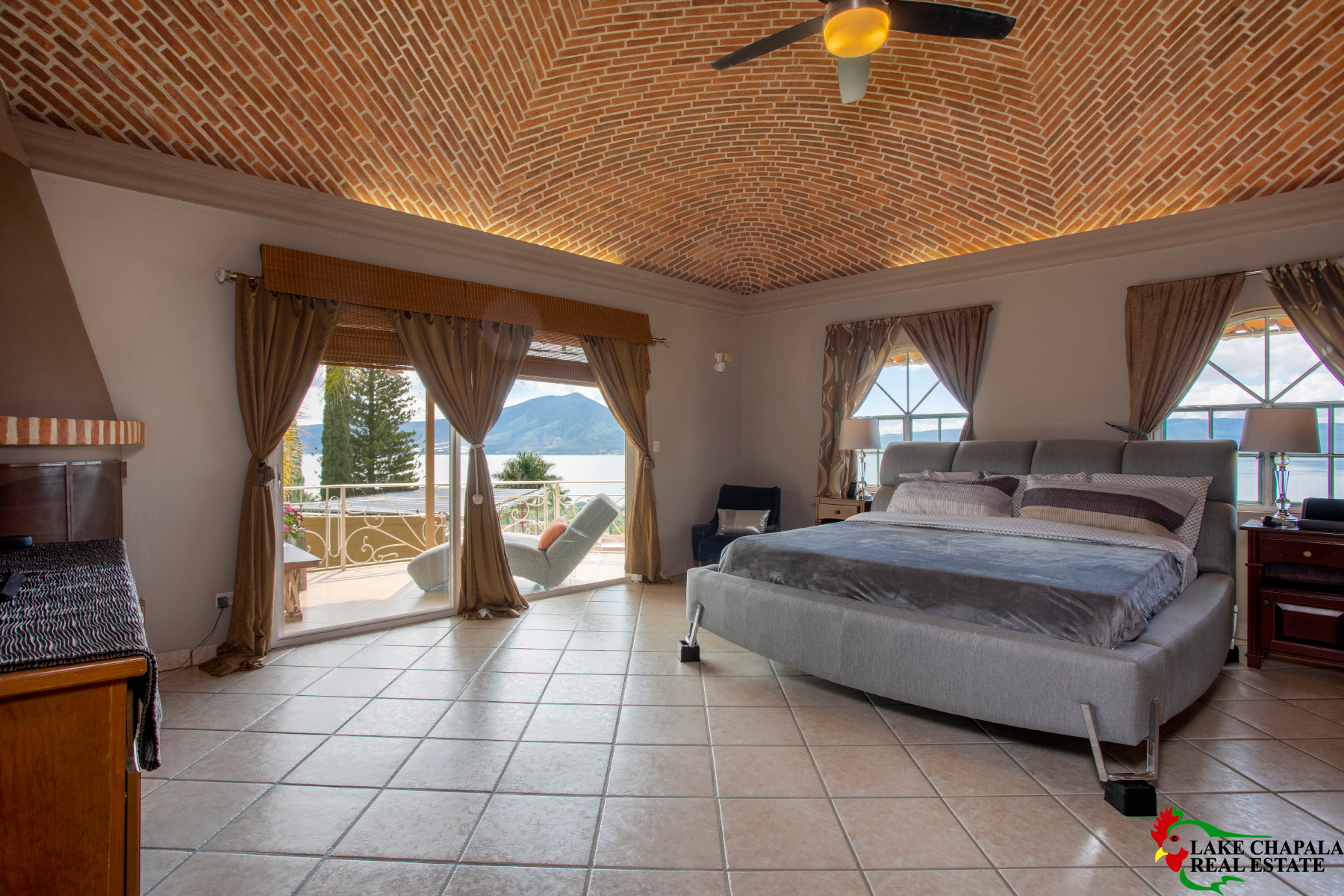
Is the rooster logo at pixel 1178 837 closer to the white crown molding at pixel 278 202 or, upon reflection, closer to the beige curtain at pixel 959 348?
the beige curtain at pixel 959 348

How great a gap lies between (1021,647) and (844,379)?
12.1ft

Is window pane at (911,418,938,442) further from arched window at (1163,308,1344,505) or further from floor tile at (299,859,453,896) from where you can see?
floor tile at (299,859,453,896)

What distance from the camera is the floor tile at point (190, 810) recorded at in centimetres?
198

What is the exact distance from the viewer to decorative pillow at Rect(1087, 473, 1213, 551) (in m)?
3.56

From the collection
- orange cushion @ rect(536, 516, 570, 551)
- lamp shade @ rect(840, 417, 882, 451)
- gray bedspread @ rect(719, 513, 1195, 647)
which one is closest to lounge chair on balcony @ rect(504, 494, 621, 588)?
orange cushion @ rect(536, 516, 570, 551)

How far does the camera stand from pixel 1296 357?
3.99m

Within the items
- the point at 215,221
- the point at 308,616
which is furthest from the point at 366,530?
the point at 215,221

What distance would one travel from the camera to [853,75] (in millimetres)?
2832

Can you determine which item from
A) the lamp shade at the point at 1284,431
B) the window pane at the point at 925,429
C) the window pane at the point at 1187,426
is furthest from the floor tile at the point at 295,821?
the window pane at the point at 1187,426

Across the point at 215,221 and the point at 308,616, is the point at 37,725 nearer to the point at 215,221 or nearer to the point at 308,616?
the point at 215,221

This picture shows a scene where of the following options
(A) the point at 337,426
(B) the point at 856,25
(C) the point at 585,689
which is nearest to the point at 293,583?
(A) the point at 337,426

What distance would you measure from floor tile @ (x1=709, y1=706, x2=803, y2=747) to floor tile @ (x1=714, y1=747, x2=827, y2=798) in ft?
0.20

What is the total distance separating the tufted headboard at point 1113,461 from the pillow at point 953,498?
37 cm

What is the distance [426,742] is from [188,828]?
0.79m
